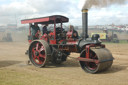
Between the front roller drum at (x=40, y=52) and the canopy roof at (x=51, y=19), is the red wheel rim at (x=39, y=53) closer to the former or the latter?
the front roller drum at (x=40, y=52)

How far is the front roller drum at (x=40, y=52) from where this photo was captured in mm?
6883

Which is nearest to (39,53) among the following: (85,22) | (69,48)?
(69,48)

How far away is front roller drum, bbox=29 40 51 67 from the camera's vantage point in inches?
271

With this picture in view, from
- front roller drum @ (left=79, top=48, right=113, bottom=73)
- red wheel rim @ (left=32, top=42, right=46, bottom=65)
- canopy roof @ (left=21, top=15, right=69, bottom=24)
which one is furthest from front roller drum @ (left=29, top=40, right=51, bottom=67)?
front roller drum @ (left=79, top=48, right=113, bottom=73)

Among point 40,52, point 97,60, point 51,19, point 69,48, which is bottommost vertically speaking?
point 97,60

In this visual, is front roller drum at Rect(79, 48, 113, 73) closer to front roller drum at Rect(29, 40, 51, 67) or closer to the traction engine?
the traction engine

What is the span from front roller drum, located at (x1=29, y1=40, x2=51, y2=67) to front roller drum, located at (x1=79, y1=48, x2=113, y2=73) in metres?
1.51

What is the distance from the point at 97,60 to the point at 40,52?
2.72 metres

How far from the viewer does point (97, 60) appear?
5574 mm

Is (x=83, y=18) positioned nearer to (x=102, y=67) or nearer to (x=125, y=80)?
(x=102, y=67)

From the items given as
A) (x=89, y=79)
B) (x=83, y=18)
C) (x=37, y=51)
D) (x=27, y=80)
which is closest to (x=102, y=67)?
(x=89, y=79)

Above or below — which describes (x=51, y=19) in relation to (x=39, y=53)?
above

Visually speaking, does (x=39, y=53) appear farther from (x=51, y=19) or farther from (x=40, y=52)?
(x=51, y=19)

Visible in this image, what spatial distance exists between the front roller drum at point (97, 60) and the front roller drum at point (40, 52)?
1.51 m
